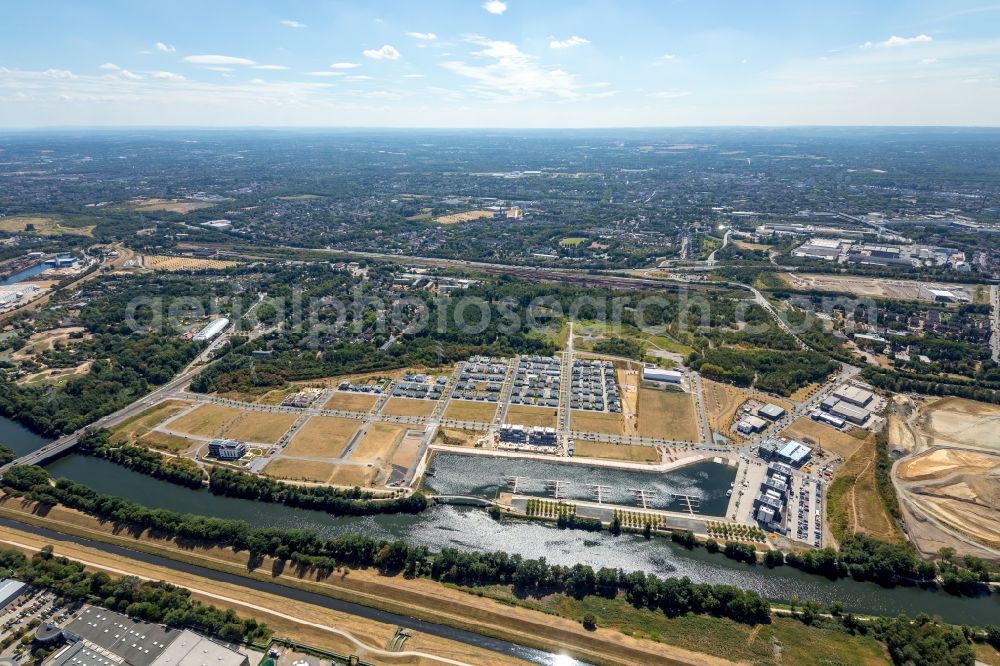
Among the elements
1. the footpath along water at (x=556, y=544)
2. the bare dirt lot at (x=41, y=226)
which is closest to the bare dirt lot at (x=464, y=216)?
the bare dirt lot at (x=41, y=226)

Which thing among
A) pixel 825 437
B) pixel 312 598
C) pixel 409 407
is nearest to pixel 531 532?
pixel 312 598

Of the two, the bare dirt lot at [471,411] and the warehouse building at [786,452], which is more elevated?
the bare dirt lot at [471,411]

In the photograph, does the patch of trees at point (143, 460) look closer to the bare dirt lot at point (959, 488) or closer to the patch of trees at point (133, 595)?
the patch of trees at point (133, 595)

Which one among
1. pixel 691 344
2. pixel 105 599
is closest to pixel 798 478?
pixel 691 344

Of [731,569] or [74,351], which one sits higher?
[74,351]

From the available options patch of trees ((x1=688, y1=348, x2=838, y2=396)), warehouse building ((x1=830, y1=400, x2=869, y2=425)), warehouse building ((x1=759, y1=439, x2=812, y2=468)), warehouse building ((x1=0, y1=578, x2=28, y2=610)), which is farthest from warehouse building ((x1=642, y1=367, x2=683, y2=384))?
warehouse building ((x1=0, y1=578, x2=28, y2=610))

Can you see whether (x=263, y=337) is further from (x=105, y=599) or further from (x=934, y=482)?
(x=934, y=482)
